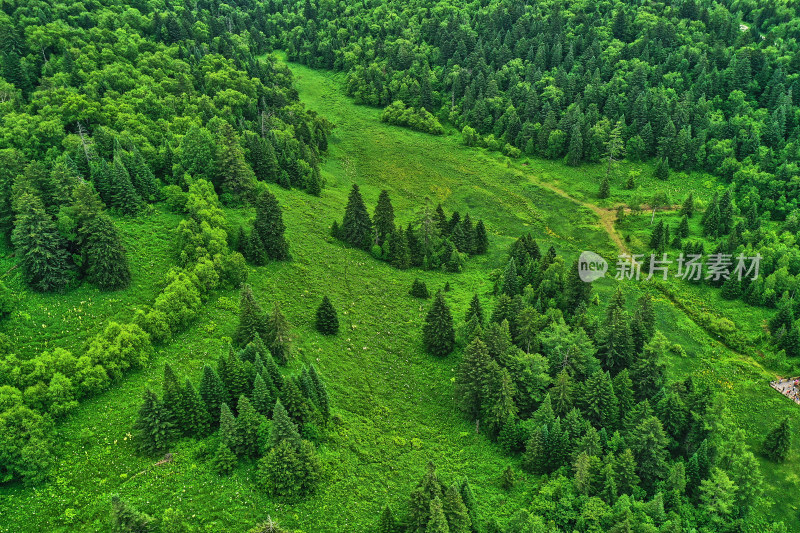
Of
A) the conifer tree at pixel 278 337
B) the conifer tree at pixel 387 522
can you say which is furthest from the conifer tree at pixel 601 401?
the conifer tree at pixel 278 337

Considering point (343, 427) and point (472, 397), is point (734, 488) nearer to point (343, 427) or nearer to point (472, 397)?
point (472, 397)

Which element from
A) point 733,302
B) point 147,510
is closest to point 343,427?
point 147,510

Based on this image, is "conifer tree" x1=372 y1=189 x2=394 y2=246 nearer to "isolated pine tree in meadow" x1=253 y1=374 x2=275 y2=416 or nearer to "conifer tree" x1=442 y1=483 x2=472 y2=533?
"isolated pine tree in meadow" x1=253 y1=374 x2=275 y2=416

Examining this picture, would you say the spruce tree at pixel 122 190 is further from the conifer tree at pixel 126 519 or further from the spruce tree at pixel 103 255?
the conifer tree at pixel 126 519

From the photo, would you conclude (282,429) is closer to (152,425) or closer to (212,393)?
(212,393)

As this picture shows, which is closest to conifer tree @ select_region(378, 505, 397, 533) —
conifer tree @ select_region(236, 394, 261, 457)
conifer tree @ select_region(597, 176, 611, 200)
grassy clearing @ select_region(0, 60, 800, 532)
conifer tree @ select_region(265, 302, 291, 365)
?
grassy clearing @ select_region(0, 60, 800, 532)

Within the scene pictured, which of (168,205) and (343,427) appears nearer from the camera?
(343,427)
